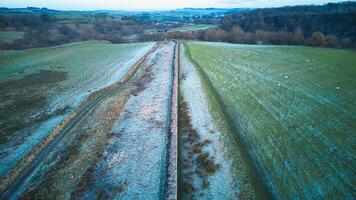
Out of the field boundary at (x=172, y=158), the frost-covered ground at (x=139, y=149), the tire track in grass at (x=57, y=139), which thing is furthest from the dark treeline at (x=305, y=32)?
the field boundary at (x=172, y=158)

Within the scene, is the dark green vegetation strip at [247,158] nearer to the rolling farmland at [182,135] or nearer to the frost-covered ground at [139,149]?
the rolling farmland at [182,135]

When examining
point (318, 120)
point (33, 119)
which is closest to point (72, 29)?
point (33, 119)

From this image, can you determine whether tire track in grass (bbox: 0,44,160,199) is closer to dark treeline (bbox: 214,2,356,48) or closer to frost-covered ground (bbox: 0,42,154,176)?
frost-covered ground (bbox: 0,42,154,176)

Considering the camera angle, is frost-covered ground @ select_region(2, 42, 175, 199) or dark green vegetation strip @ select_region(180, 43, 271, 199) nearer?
dark green vegetation strip @ select_region(180, 43, 271, 199)

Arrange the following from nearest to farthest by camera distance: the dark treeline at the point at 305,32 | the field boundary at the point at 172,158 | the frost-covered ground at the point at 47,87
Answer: the field boundary at the point at 172,158 < the frost-covered ground at the point at 47,87 < the dark treeline at the point at 305,32

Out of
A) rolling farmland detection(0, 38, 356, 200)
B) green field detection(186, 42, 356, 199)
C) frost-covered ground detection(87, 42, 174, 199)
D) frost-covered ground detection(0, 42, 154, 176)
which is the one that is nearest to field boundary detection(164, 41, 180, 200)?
rolling farmland detection(0, 38, 356, 200)

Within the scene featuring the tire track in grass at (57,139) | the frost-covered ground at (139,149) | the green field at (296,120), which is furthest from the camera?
the tire track in grass at (57,139)
